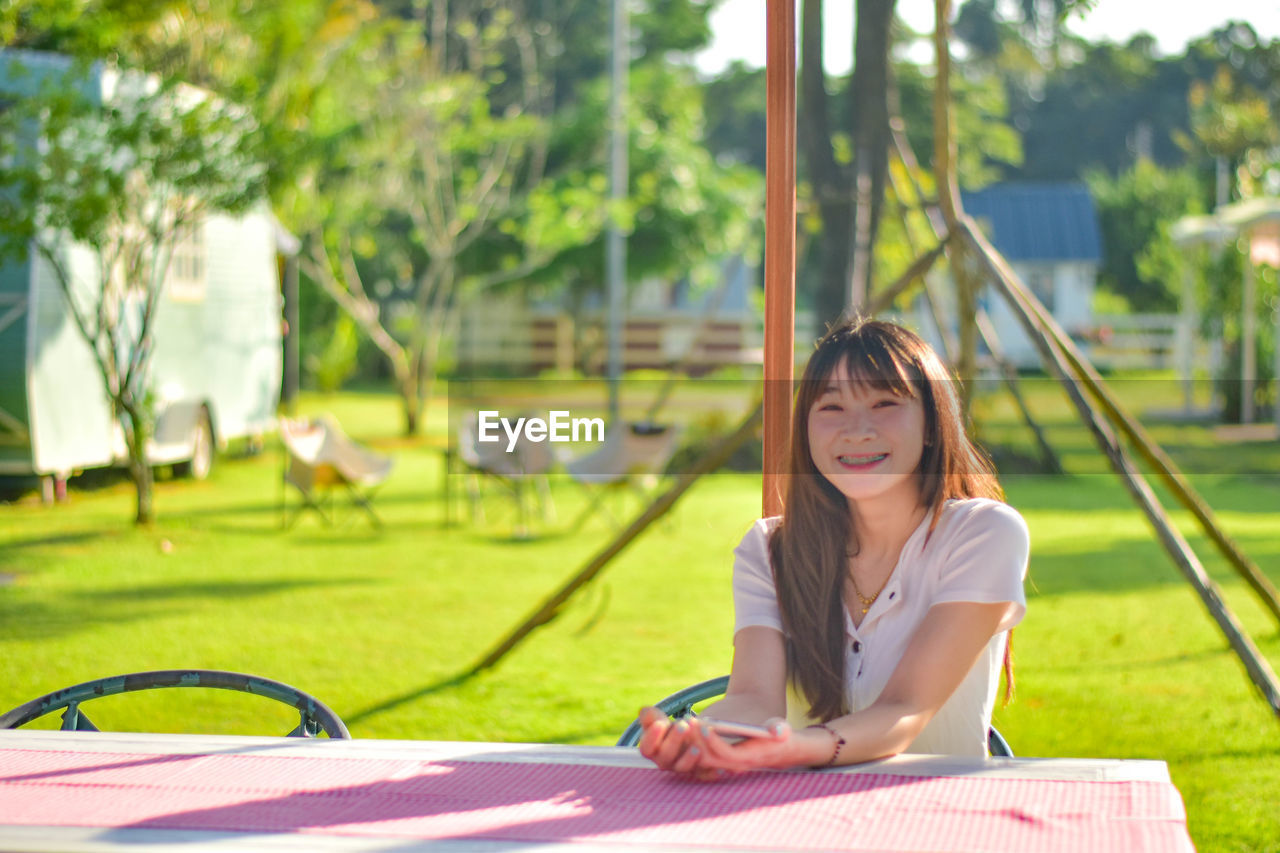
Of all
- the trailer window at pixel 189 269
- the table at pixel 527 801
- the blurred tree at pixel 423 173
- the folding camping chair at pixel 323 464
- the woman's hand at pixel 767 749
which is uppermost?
the blurred tree at pixel 423 173

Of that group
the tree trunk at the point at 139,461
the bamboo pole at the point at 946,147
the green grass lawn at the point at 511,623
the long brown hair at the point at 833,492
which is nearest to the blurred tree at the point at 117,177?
the tree trunk at the point at 139,461

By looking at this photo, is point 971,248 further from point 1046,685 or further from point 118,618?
point 118,618

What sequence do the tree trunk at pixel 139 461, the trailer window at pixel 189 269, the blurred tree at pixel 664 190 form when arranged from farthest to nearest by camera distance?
the blurred tree at pixel 664 190 < the trailer window at pixel 189 269 < the tree trunk at pixel 139 461

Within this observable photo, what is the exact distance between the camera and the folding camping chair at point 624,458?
970 cm

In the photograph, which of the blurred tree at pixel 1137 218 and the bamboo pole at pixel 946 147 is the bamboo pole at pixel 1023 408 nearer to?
the bamboo pole at pixel 946 147

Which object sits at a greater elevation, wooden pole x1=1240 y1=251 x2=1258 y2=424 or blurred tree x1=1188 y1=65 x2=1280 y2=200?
blurred tree x1=1188 y1=65 x2=1280 y2=200

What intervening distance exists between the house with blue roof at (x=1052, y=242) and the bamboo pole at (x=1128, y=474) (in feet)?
97.1

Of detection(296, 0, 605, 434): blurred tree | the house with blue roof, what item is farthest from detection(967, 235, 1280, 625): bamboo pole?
the house with blue roof

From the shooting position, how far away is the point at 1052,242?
114 feet

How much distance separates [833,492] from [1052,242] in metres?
34.1

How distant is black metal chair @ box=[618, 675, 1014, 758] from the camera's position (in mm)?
2375

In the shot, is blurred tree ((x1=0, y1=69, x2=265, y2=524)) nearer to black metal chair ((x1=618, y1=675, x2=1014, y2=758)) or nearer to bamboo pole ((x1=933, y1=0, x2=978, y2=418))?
bamboo pole ((x1=933, y1=0, x2=978, y2=418))

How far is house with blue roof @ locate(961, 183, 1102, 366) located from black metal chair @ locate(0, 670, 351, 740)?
3300 cm
